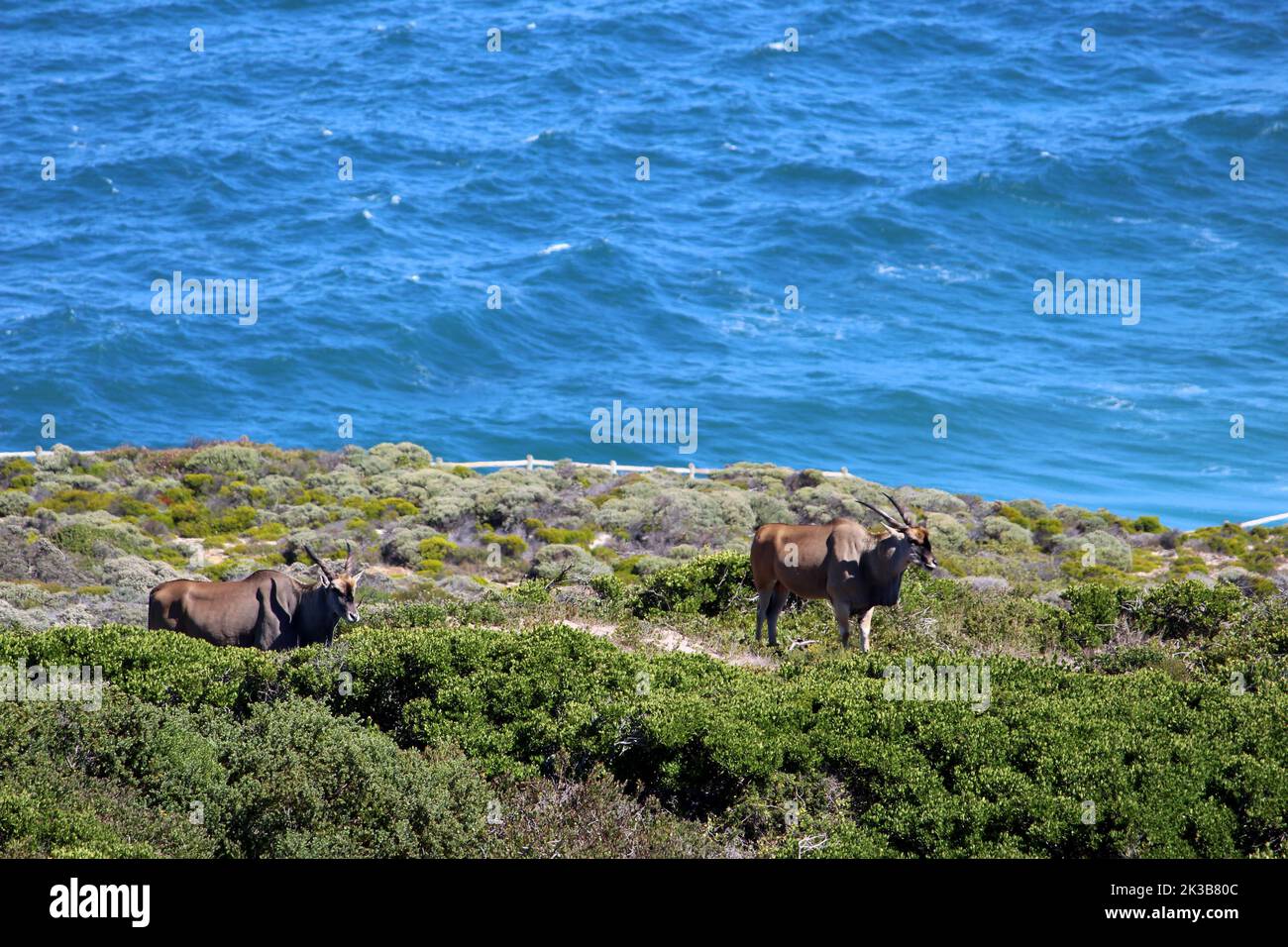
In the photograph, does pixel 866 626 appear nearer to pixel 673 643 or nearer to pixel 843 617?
pixel 843 617

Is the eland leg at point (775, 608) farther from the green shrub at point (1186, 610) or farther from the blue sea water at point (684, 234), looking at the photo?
the blue sea water at point (684, 234)

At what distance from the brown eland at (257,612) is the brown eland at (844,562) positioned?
509 cm

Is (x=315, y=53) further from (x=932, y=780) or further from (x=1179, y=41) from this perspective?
(x=932, y=780)

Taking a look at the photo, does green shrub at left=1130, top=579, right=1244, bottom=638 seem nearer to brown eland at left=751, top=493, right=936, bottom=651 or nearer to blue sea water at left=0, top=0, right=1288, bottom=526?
brown eland at left=751, top=493, right=936, bottom=651

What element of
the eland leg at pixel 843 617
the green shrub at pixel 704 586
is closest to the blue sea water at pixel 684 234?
the green shrub at pixel 704 586

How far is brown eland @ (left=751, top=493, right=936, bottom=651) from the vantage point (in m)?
16.1

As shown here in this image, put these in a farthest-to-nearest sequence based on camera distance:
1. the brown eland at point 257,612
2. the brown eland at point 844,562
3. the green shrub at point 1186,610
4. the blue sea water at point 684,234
Answer: the blue sea water at point 684,234
the green shrub at point 1186,610
the brown eland at point 844,562
the brown eland at point 257,612

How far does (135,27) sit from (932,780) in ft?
362

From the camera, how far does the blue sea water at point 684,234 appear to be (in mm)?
56938

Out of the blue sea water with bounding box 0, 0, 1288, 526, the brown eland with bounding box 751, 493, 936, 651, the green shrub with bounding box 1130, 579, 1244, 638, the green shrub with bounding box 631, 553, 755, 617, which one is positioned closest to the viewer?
the brown eland with bounding box 751, 493, 936, 651

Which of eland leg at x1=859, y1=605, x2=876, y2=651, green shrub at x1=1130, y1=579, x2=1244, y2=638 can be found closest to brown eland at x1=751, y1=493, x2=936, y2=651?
eland leg at x1=859, y1=605, x2=876, y2=651

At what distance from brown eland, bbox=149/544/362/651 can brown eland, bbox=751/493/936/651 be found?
16.7 ft

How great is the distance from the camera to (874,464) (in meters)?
54.4

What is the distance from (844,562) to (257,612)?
6901 mm
